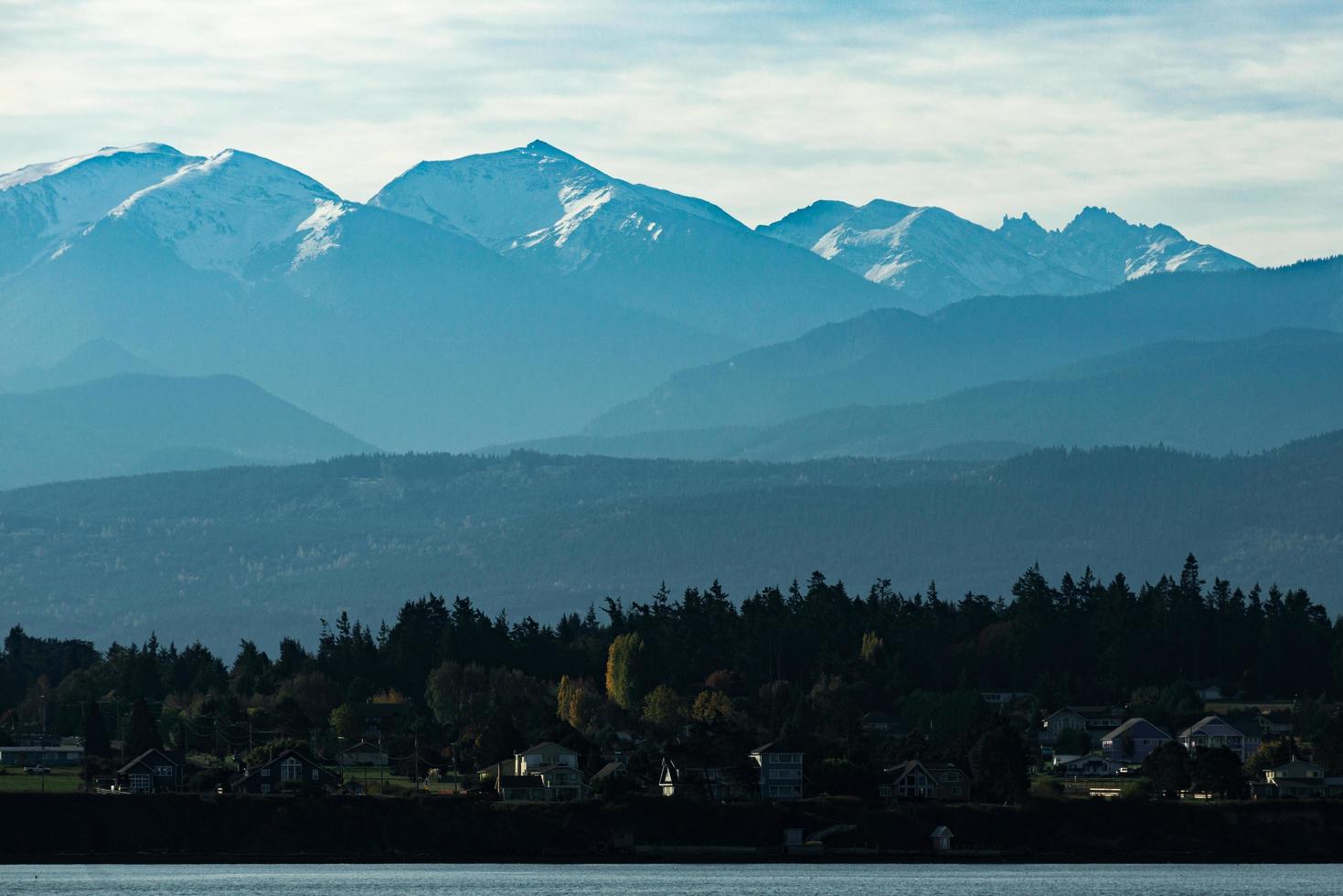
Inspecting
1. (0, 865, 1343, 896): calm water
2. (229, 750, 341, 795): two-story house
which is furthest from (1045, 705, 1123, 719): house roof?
(229, 750, 341, 795): two-story house

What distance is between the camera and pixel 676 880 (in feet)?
436

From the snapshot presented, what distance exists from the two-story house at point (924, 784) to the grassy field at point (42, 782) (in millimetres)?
45227

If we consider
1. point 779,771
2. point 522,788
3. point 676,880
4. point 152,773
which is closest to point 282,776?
point 152,773

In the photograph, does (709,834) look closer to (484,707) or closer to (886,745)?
(886,745)

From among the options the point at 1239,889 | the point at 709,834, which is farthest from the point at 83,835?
the point at 1239,889

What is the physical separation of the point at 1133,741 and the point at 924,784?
32.5 meters

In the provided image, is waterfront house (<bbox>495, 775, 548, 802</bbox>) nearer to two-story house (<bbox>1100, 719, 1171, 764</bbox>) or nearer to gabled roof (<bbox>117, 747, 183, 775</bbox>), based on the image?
gabled roof (<bbox>117, 747, 183, 775</bbox>)

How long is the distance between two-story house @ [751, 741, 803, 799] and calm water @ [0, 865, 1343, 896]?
28.5 feet

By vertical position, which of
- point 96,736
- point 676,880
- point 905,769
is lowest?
point 676,880

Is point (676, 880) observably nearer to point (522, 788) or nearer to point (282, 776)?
point (522, 788)

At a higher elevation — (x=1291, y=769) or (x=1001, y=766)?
(x=1001, y=766)

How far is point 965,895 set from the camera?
125000mm

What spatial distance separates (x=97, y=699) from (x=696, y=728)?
6449 cm

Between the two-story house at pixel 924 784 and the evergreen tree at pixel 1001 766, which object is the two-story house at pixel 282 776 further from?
the evergreen tree at pixel 1001 766
